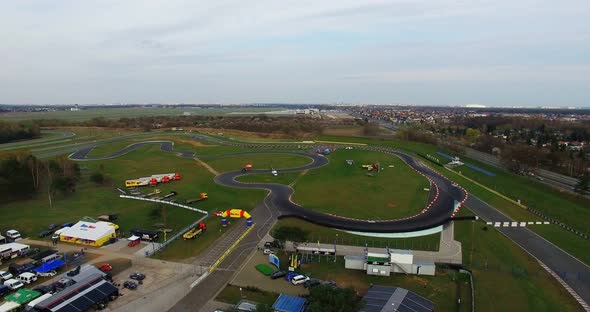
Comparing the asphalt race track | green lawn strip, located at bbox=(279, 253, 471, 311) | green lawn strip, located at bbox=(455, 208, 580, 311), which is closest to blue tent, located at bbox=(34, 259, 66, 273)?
green lawn strip, located at bbox=(279, 253, 471, 311)

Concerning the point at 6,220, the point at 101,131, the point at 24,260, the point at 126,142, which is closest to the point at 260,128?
the point at 126,142

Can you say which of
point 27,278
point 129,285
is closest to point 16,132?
point 27,278

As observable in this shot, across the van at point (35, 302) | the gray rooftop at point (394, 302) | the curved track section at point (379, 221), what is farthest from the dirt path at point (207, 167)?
the gray rooftop at point (394, 302)

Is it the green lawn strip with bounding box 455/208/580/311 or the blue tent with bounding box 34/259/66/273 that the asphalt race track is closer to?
the green lawn strip with bounding box 455/208/580/311

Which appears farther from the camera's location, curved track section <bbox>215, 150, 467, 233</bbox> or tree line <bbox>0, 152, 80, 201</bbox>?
tree line <bbox>0, 152, 80, 201</bbox>

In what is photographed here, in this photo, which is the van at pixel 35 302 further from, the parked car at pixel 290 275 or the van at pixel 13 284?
the parked car at pixel 290 275

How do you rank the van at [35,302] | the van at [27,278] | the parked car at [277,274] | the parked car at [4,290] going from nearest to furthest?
1. the van at [35,302]
2. the parked car at [4,290]
3. the van at [27,278]
4. the parked car at [277,274]

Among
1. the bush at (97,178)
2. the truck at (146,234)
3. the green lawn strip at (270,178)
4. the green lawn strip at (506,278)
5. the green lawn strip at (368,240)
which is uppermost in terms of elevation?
the bush at (97,178)
